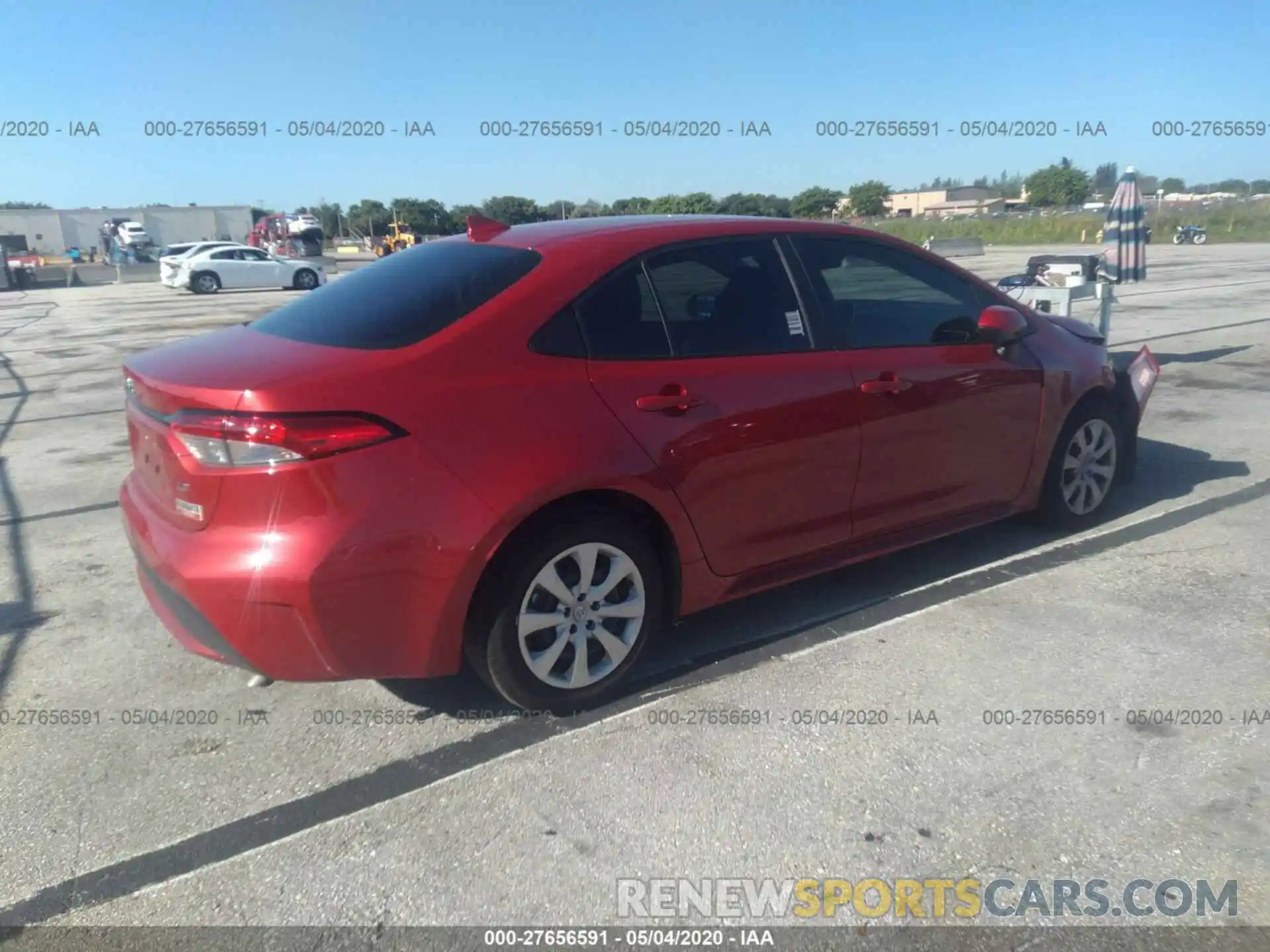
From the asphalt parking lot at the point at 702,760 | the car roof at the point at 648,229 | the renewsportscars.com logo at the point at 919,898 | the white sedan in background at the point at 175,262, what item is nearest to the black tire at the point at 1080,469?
the asphalt parking lot at the point at 702,760

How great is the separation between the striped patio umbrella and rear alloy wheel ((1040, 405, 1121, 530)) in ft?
18.5

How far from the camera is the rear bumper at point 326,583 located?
2.86 m

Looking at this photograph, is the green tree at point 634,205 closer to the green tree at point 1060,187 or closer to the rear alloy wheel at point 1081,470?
the rear alloy wheel at point 1081,470

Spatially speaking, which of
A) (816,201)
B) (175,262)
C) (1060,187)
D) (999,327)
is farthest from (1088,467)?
(1060,187)

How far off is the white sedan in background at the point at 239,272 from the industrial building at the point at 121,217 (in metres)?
47.9

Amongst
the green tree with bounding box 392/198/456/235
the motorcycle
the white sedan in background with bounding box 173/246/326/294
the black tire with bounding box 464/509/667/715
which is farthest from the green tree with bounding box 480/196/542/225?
the motorcycle

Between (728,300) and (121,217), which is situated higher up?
(121,217)

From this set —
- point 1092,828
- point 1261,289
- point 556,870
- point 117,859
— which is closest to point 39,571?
point 117,859

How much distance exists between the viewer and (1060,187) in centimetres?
9000

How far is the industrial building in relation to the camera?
245 feet

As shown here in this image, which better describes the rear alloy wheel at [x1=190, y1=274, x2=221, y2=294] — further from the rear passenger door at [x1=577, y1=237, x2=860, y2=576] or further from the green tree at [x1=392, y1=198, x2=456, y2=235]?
the rear passenger door at [x1=577, y1=237, x2=860, y2=576]

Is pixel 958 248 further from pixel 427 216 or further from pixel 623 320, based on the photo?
pixel 623 320

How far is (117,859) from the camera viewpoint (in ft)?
9.04

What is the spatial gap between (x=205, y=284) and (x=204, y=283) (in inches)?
1.0
